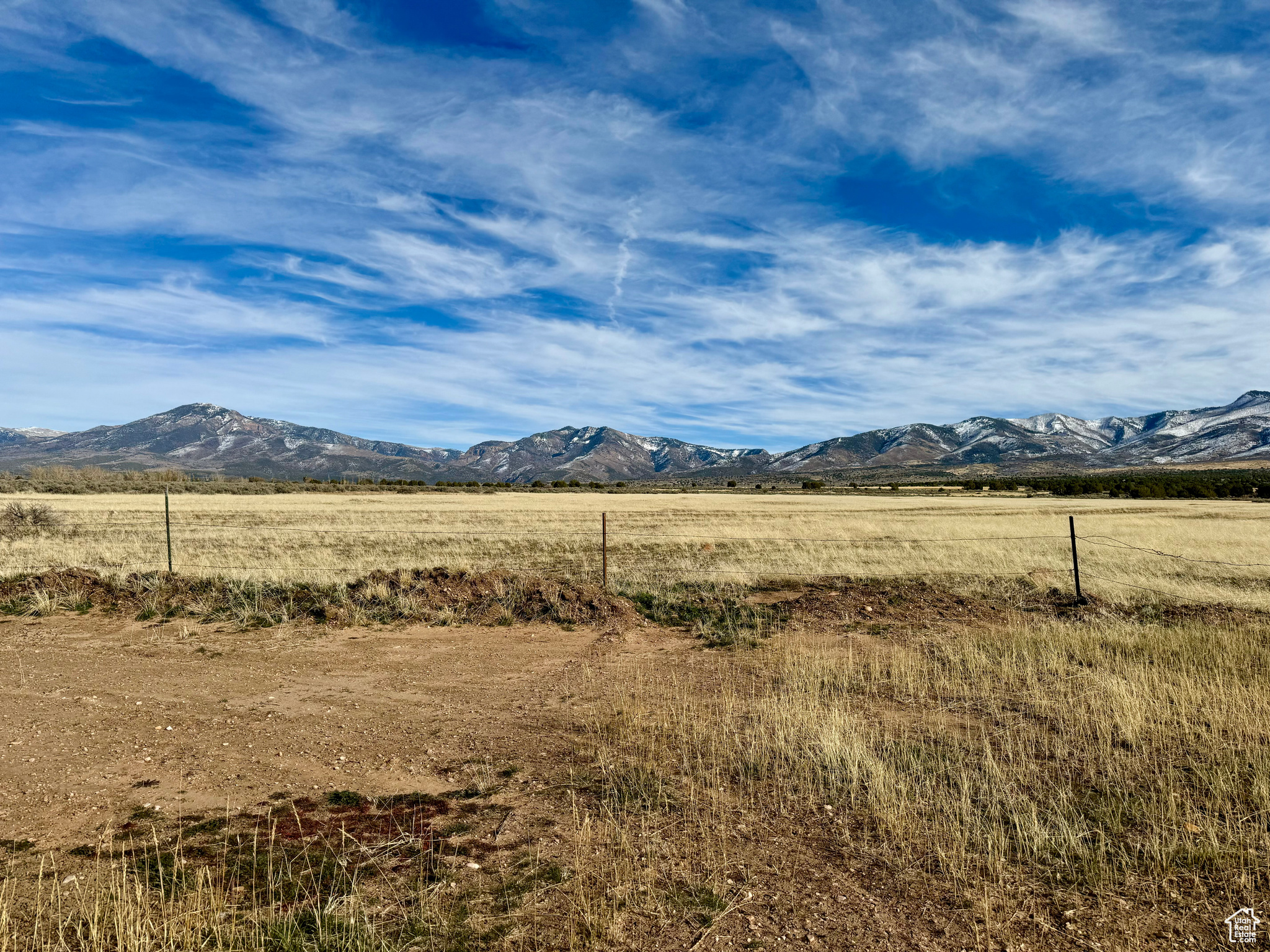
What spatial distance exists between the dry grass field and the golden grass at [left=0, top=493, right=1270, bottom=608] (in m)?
3.85

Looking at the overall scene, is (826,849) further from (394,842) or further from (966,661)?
(966,661)

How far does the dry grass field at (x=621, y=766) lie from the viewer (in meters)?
4.68

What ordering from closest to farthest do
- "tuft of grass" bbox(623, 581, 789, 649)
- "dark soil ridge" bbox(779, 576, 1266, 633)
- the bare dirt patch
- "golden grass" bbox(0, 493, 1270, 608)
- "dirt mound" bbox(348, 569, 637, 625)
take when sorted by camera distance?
the bare dirt patch, "tuft of grass" bbox(623, 581, 789, 649), "dark soil ridge" bbox(779, 576, 1266, 633), "dirt mound" bbox(348, 569, 637, 625), "golden grass" bbox(0, 493, 1270, 608)

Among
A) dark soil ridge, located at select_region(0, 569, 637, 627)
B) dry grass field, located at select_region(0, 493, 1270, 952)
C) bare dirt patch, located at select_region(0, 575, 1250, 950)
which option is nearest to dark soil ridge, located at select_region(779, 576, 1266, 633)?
dry grass field, located at select_region(0, 493, 1270, 952)

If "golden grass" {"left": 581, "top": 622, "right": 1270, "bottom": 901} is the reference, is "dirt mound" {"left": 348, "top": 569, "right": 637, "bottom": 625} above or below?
above

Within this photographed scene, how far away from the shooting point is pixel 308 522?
41969 millimetres

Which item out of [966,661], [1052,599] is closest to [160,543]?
[966,661]

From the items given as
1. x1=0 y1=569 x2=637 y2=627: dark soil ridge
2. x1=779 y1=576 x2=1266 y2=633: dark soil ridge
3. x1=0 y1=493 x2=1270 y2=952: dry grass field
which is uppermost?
x1=0 y1=569 x2=637 y2=627: dark soil ridge

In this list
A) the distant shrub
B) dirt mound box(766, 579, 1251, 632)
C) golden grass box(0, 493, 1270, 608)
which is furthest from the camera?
the distant shrub

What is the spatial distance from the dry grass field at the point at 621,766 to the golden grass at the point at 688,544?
385 cm

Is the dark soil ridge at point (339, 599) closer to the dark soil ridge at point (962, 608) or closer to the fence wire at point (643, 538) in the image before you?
the fence wire at point (643, 538)

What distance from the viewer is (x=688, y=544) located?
31578 mm

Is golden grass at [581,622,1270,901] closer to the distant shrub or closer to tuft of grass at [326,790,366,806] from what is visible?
tuft of grass at [326,790,366,806]

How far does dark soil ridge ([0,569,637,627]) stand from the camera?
602 inches
